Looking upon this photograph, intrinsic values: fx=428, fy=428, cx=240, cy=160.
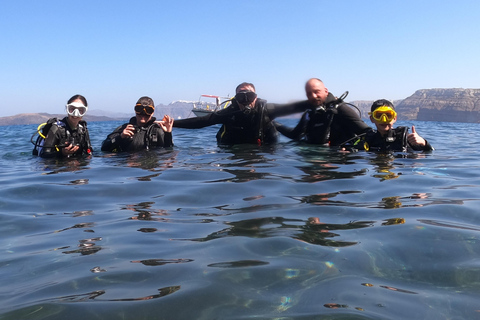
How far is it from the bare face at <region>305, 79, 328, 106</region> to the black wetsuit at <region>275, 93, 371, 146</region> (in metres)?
0.10

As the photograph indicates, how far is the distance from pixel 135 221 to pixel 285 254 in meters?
1.42

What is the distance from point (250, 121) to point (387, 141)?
276 centimetres

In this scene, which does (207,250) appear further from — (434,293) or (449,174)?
(449,174)

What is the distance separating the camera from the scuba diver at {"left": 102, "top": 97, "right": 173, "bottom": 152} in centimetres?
823

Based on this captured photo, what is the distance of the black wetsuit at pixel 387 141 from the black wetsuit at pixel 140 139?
3813 millimetres

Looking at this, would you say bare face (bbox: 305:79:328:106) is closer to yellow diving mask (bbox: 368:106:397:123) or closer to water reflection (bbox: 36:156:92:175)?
yellow diving mask (bbox: 368:106:397:123)

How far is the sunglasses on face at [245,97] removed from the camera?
827 cm

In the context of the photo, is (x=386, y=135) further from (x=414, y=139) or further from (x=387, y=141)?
(x=414, y=139)

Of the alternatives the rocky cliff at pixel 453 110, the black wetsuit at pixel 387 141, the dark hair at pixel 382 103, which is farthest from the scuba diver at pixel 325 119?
the rocky cliff at pixel 453 110

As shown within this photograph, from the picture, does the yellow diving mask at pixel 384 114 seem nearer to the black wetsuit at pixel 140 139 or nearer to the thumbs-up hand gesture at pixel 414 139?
the thumbs-up hand gesture at pixel 414 139

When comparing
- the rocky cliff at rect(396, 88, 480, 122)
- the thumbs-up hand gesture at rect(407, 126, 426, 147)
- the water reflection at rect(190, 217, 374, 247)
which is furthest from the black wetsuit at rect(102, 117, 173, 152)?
the rocky cliff at rect(396, 88, 480, 122)

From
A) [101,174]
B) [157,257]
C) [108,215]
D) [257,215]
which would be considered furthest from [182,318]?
[101,174]

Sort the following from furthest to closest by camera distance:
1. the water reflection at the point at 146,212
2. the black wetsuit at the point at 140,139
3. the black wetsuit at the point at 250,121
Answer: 1. the black wetsuit at the point at 250,121
2. the black wetsuit at the point at 140,139
3. the water reflection at the point at 146,212

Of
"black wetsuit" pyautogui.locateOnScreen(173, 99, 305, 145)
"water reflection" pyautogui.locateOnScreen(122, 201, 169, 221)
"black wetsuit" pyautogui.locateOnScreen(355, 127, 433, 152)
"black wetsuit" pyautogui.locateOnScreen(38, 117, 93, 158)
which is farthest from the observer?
"black wetsuit" pyautogui.locateOnScreen(173, 99, 305, 145)
